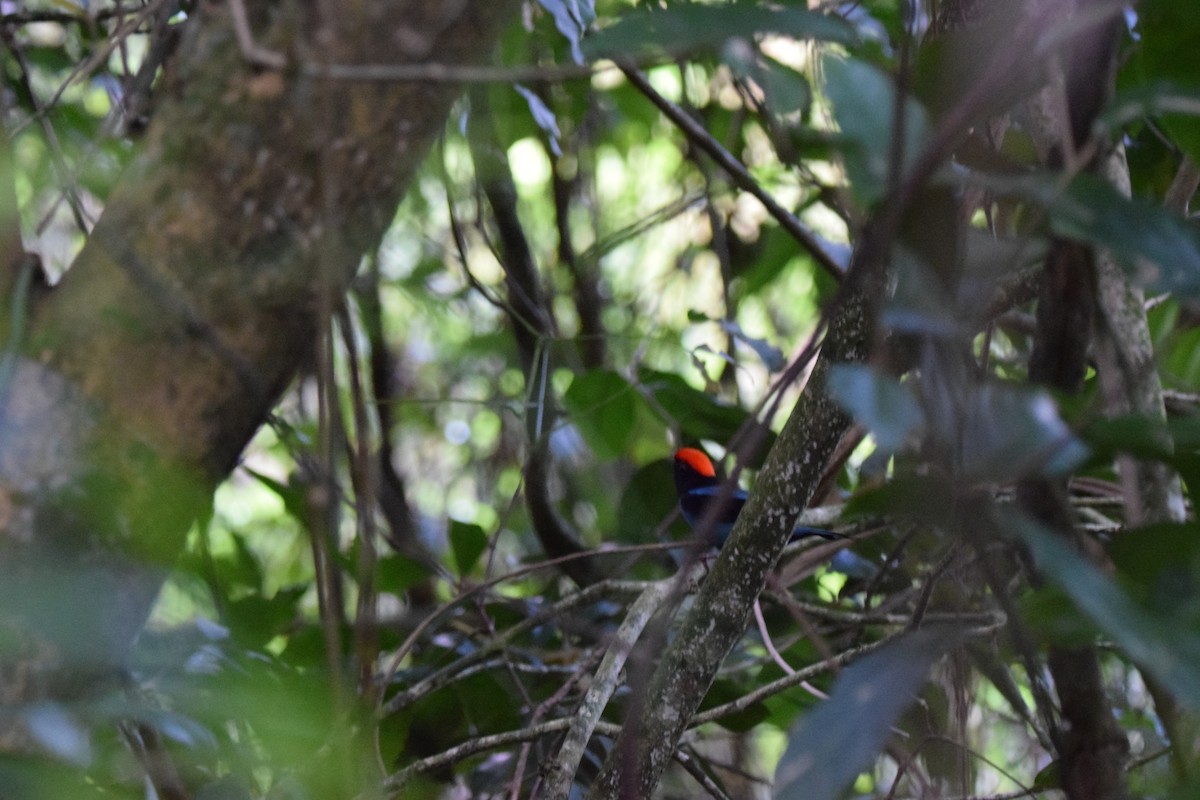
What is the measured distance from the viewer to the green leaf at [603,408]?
2463 millimetres

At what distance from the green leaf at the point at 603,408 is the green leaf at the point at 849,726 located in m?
1.64

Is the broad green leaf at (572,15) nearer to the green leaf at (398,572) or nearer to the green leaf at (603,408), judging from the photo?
the green leaf at (603,408)

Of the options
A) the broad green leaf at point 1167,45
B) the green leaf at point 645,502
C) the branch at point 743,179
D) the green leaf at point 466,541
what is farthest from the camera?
the green leaf at point 645,502

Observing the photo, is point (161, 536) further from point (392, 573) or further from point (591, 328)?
point (591, 328)

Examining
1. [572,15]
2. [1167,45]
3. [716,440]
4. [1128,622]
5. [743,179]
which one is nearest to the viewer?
[1128,622]

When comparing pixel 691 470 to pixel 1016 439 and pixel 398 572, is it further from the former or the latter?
pixel 1016 439

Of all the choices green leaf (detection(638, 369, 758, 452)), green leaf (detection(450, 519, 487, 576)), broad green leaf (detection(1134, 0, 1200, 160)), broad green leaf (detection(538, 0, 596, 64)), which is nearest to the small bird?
green leaf (detection(638, 369, 758, 452))

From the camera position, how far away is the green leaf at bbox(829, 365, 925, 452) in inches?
25.5

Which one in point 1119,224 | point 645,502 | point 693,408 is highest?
point 693,408

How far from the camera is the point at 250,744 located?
1.21 metres

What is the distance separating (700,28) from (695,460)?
2182mm

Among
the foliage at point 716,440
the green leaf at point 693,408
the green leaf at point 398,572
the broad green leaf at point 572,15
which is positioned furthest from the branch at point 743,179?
the green leaf at point 398,572

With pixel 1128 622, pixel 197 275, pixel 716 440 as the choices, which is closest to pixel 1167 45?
pixel 1128 622

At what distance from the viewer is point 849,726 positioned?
0.71 metres
